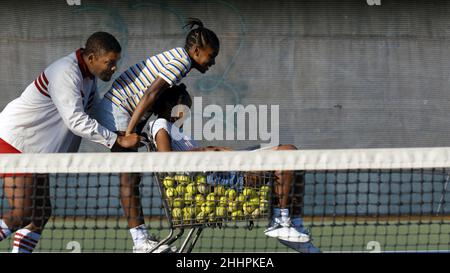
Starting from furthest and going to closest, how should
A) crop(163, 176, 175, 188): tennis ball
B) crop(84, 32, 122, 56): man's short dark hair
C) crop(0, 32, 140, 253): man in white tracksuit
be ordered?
1. crop(84, 32, 122, 56): man's short dark hair
2. crop(0, 32, 140, 253): man in white tracksuit
3. crop(163, 176, 175, 188): tennis ball

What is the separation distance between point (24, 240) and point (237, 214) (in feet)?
3.38

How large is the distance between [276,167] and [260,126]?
12.7 feet

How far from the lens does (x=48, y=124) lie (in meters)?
4.56

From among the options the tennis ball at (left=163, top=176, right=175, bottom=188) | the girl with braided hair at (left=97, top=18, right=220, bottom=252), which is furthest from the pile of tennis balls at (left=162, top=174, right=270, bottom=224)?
the girl with braided hair at (left=97, top=18, right=220, bottom=252)

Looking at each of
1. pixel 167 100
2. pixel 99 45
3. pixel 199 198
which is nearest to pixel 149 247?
pixel 199 198

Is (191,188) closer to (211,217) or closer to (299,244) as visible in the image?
(211,217)

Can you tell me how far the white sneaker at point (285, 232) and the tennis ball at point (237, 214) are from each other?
262 mm

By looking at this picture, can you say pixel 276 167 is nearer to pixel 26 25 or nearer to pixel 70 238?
pixel 70 238

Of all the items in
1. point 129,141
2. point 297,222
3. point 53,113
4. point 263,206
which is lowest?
point 297,222

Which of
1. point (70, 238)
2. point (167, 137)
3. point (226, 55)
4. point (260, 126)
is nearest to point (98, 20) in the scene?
point (226, 55)

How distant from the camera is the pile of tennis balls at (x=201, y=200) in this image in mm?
4230

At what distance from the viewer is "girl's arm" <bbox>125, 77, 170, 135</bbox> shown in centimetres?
452

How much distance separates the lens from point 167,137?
4574 millimetres

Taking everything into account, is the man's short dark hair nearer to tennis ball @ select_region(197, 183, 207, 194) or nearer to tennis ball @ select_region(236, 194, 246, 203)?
tennis ball @ select_region(197, 183, 207, 194)
